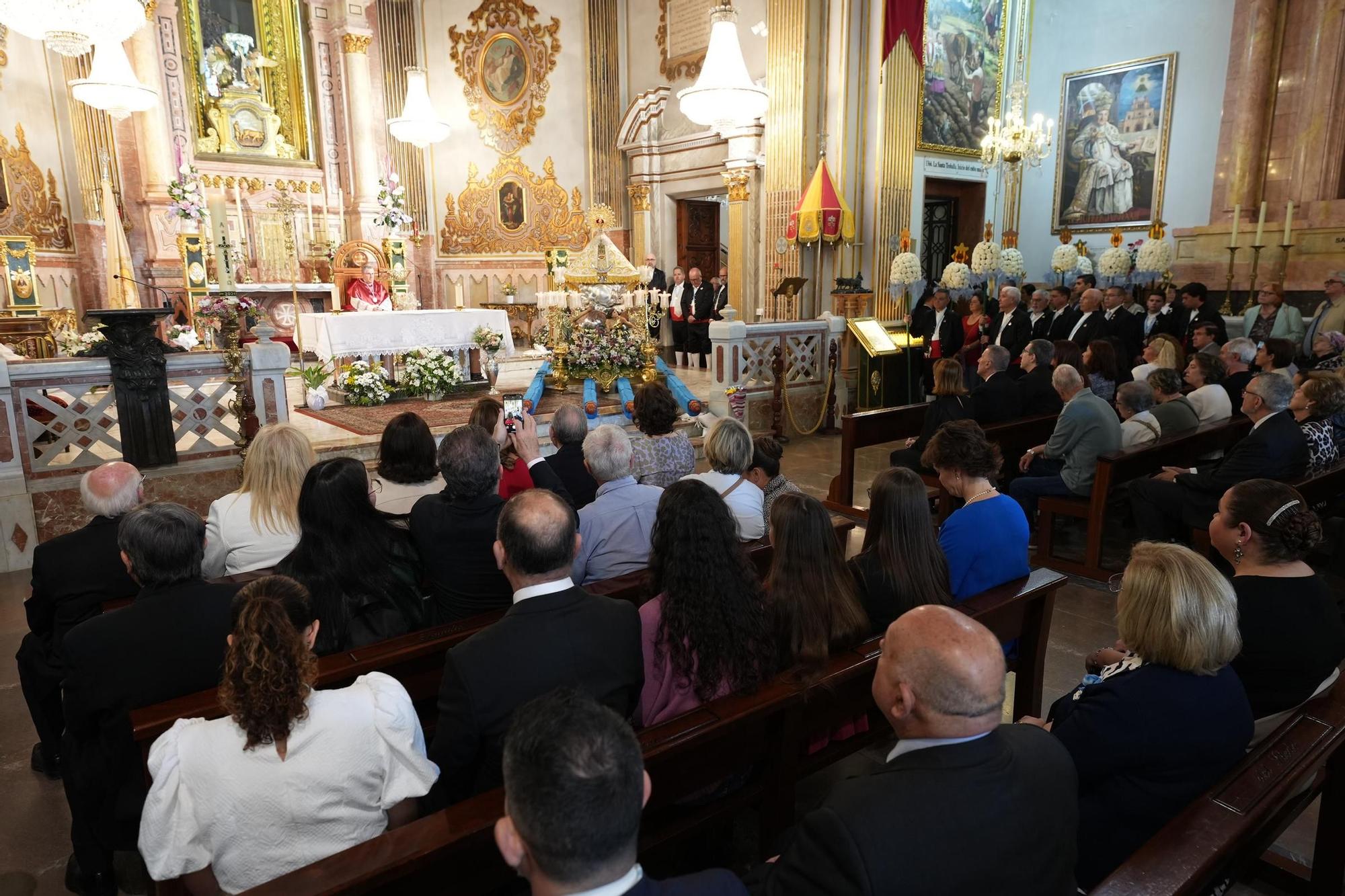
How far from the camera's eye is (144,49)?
10.1 metres

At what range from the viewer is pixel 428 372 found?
856 cm

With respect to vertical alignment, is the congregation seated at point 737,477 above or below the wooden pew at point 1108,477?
above

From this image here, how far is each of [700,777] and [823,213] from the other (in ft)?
28.0

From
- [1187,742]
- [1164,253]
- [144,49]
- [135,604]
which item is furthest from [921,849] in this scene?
[144,49]

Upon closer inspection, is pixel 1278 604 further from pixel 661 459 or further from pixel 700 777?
pixel 661 459

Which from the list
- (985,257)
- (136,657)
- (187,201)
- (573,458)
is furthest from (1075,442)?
(187,201)

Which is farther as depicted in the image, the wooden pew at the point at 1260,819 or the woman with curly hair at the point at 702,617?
the woman with curly hair at the point at 702,617

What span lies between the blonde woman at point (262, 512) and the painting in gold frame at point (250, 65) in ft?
33.5

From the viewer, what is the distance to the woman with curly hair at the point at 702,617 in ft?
7.00

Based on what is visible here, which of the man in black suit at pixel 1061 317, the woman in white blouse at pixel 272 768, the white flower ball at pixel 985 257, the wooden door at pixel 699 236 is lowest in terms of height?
the woman in white blouse at pixel 272 768

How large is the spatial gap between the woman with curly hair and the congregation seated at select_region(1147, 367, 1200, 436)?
4.20 metres

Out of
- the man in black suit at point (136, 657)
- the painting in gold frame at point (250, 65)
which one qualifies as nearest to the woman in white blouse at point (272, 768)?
the man in black suit at point (136, 657)

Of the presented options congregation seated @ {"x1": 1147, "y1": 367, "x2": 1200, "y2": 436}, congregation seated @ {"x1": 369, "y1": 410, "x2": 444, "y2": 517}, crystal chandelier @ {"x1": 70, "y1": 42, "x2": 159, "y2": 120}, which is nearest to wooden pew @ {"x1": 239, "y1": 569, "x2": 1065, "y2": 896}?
congregation seated @ {"x1": 369, "y1": 410, "x2": 444, "y2": 517}

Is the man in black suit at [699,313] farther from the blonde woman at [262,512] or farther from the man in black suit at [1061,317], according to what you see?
the blonde woman at [262,512]
